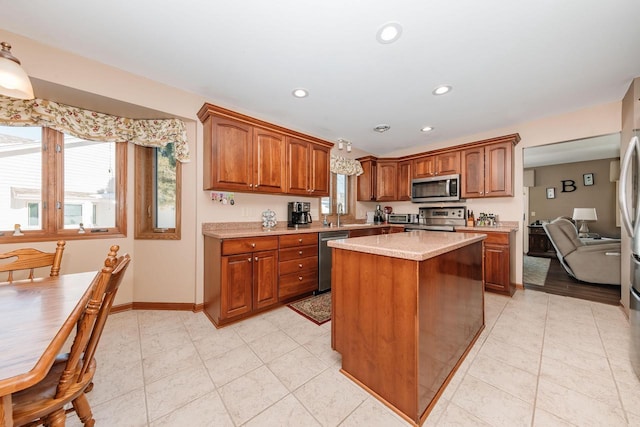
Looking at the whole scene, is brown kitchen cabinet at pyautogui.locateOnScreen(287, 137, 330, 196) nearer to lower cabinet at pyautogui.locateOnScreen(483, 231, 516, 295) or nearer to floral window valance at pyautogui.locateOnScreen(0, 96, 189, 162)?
floral window valance at pyautogui.locateOnScreen(0, 96, 189, 162)

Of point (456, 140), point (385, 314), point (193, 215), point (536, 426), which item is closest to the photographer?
point (536, 426)

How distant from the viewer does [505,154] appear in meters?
3.40

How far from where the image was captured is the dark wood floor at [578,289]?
3021mm

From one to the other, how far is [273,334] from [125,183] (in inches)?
92.9

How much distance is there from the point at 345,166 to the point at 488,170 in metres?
2.25

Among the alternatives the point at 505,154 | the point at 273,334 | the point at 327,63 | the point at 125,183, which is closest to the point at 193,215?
the point at 125,183

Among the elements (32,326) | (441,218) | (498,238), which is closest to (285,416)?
(32,326)

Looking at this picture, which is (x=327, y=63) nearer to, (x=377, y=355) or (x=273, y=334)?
(x=377, y=355)

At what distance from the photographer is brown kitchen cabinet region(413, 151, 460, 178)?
3894mm

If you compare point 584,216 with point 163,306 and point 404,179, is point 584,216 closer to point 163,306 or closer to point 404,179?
point 404,179

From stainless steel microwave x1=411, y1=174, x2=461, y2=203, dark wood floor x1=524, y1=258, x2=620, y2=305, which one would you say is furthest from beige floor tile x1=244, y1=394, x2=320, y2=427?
dark wood floor x1=524, y1=258, x2=620, y2=305

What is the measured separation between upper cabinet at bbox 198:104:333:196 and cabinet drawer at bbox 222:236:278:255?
0.66 metres

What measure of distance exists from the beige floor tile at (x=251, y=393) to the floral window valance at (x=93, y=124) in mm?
2255

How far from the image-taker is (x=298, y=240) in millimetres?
2871
